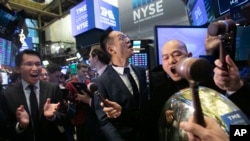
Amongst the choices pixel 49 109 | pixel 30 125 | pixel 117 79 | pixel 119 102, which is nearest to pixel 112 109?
pixel 119 102

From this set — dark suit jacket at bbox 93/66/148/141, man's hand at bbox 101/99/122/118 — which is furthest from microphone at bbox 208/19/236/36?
dark suit jacket at bbox 93/66/148/141

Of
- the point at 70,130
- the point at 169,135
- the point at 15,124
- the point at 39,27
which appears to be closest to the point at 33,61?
the point at 15,124

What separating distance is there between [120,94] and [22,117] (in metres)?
0.86

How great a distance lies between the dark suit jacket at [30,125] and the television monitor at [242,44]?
1.69m

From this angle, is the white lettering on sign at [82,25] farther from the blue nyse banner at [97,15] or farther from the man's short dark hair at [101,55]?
the man's short dark hair at [101,55]

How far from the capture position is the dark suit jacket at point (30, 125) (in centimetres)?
219

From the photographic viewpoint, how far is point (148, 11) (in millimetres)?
4879

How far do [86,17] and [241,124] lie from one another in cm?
652

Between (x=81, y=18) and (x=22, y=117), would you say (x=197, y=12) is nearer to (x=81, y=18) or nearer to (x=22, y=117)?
(x=22, y=117)

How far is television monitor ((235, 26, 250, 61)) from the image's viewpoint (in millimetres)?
1972

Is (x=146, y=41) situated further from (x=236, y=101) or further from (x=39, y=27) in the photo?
(x=39, y=27)

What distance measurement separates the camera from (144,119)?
5.61 feet

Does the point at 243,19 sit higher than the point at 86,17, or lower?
lower

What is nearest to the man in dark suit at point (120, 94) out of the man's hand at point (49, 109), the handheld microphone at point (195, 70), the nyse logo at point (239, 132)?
the man's hand at point (49, 109)
